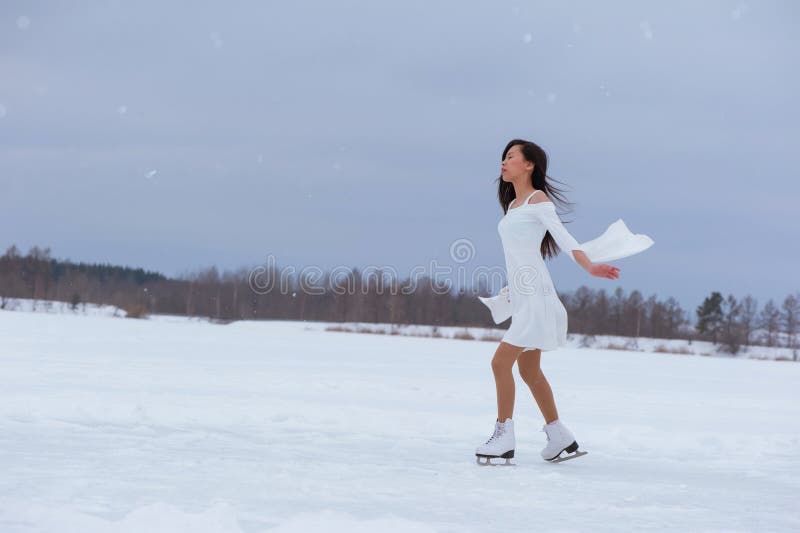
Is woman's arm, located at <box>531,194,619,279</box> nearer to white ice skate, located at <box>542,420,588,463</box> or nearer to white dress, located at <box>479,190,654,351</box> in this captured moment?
white dress, located at <box>479,190,654,351</box>

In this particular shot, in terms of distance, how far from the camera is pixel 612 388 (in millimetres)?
11078

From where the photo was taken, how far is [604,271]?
4172 millimetres

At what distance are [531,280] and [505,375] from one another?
0.56m

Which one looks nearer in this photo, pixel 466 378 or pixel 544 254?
pixel 544 254

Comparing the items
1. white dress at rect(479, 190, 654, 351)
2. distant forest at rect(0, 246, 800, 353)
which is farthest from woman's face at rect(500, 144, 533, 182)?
distant forest at rect(0, 246, 800, 353)

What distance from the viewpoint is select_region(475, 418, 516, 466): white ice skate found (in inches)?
176

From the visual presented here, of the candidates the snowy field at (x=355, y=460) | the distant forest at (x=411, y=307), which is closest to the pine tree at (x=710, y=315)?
the distant forest at (x=411, y=307)

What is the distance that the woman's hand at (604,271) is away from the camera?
412cm

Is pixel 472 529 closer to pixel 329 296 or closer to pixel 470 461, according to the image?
pixel 470 461

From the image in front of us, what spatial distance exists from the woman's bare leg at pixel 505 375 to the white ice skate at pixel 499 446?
0.07 meters

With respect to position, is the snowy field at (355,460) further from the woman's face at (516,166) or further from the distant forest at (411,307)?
the distant forest at (411,307)

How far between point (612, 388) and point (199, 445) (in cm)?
752

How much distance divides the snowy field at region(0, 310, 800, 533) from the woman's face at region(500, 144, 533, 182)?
169cm

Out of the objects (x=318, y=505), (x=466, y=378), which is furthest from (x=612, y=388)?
(x=318, y=505)
